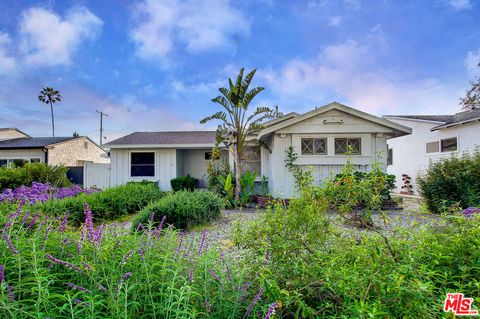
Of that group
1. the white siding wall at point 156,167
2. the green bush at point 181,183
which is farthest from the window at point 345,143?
the white siding wall at point 156,167

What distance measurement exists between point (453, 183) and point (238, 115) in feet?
25.8

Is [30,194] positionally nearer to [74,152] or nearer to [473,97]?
[74,152]

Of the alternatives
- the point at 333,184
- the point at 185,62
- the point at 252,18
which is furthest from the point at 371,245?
the point at 185,62

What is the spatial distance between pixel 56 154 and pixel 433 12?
25.7m

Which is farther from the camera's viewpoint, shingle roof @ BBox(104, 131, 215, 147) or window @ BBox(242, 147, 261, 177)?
shingle roof @ BBox(104, 131, 215, 147)

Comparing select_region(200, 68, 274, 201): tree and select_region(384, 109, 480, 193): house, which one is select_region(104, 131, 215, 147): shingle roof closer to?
select_region(200, 68, 274, 201): tree

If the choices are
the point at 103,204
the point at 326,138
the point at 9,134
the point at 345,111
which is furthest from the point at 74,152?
the point at 345,111

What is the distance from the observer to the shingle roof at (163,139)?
621 inches

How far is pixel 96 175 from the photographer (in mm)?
16828

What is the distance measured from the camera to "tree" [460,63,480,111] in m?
24.5

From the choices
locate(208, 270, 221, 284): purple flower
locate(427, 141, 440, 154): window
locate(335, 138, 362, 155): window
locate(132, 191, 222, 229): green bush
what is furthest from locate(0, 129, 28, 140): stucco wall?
locate(427, 141, 440, 154): window

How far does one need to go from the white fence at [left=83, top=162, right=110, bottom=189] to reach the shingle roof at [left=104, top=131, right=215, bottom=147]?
213 cm

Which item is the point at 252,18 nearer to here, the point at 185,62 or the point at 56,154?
the point at 185,62

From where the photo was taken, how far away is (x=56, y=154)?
2220 centimetres
